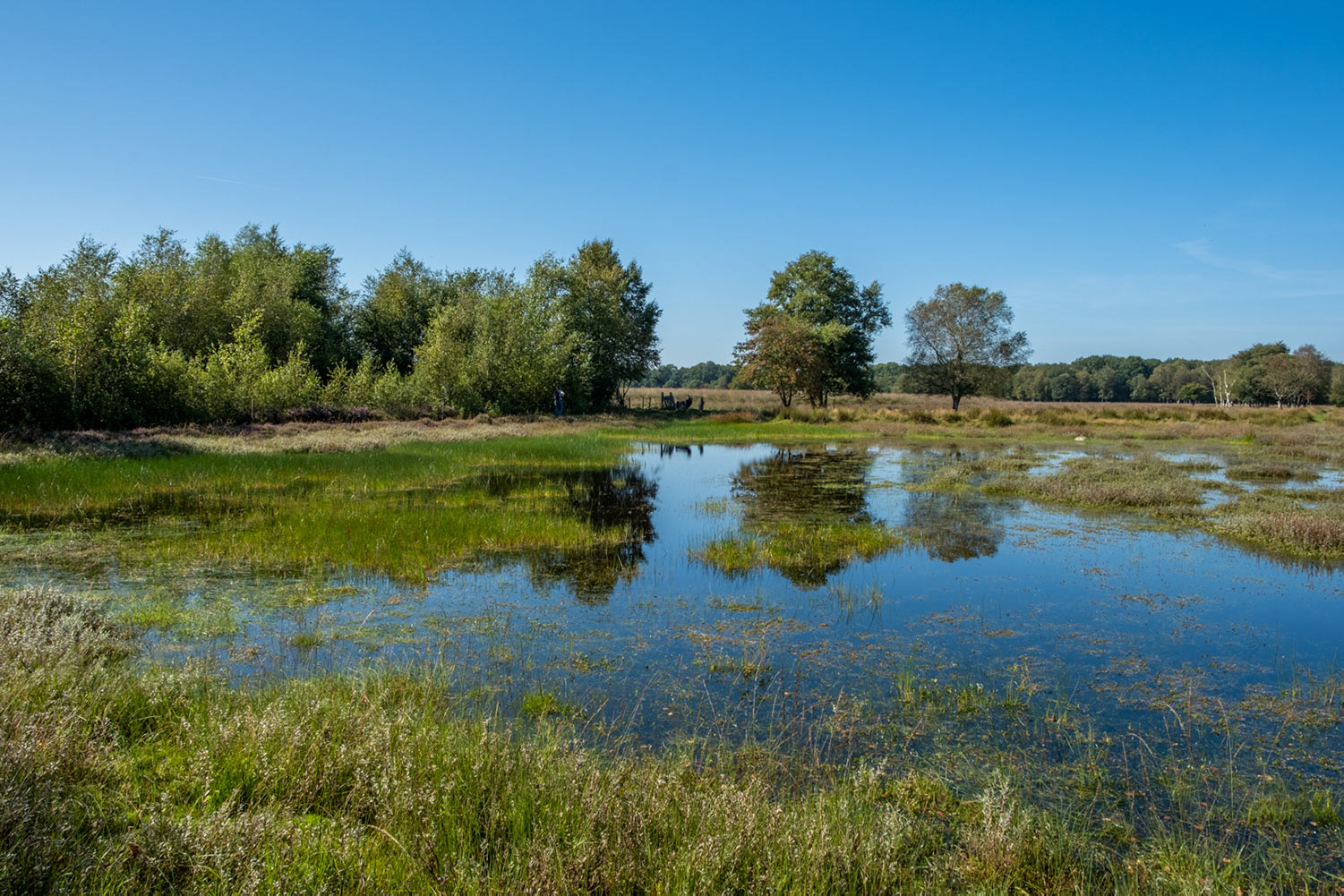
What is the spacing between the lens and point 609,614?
8445 millimetres

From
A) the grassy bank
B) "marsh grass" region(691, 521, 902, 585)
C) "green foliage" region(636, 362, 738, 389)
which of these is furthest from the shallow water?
"green foliage" region(636, 362, 738, 389)

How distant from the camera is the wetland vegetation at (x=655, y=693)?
11.1ft

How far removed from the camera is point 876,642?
7.61 meters

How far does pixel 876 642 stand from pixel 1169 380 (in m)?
135

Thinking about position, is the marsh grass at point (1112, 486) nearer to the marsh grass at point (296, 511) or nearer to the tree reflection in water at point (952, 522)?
the tree reflection in water at point (952, 522)

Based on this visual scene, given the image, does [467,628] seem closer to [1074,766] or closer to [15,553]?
[1074,766]

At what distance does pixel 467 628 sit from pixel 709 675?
2.74 m

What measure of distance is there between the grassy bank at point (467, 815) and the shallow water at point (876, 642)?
0.78 m

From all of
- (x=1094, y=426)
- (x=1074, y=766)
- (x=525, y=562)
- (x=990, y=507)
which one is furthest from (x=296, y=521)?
(x=1094, y=426)

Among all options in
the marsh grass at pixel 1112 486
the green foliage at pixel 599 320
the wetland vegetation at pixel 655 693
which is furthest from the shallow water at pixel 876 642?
the green foliage at pixel 599 320

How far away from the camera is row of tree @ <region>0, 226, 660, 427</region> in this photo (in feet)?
74.4

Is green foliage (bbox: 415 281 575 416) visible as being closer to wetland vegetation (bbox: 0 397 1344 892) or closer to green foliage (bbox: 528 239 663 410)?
green foliage (bbox: 528 239 663 410)

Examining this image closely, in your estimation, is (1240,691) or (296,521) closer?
(1240,691)

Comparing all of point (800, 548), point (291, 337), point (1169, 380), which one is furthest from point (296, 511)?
point (1169, 380)
